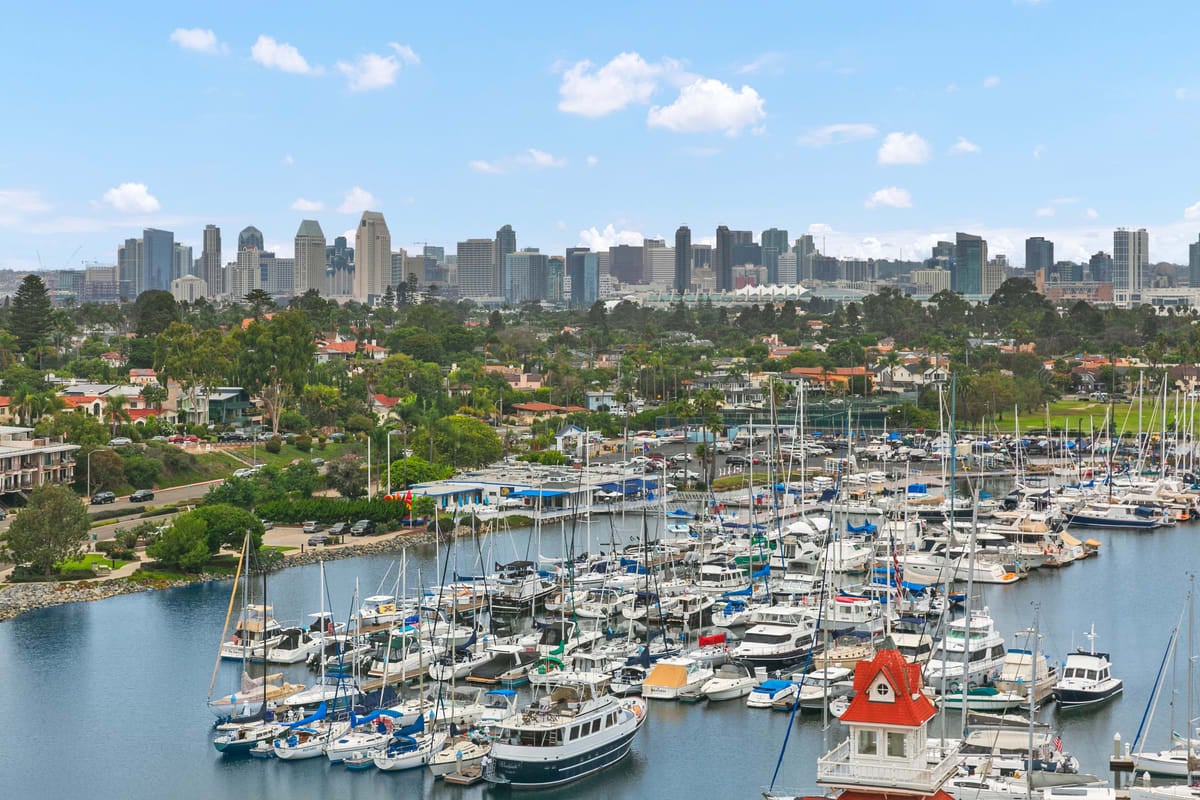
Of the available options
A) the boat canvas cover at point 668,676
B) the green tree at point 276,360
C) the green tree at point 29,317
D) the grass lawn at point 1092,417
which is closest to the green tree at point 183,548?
the boat canvas cover at point 668,676

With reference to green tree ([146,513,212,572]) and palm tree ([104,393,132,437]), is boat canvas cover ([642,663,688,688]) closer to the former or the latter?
green tree ([146,513,212,572])

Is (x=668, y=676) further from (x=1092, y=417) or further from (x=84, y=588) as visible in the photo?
(x=1092, y=417)

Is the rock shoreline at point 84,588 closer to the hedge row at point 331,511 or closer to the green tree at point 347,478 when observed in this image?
the hedge row at point 331,511

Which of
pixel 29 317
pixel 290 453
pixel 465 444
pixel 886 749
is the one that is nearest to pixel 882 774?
pixel 886 749

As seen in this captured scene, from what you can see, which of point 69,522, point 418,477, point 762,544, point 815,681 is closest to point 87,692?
point 69,522

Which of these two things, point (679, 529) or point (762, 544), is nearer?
point (762, 544)

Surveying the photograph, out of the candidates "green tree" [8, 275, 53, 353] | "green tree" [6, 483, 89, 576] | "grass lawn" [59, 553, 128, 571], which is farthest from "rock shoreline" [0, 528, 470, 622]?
"green tree" [8, 275, 53, 353]

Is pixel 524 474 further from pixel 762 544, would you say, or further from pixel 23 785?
pixel 23 785
